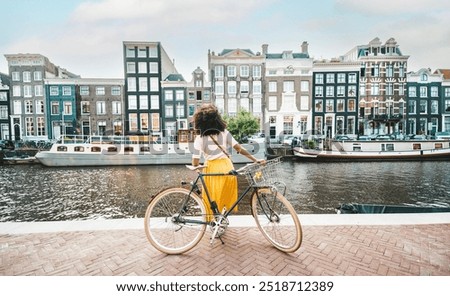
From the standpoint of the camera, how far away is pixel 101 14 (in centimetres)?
336

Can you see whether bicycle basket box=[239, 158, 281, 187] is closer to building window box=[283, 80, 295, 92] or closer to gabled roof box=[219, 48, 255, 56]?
gabled roof box=[219, 48, 255, 56]

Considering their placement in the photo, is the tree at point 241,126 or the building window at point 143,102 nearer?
the tree at point 241,126

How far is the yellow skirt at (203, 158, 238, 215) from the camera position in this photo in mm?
2613

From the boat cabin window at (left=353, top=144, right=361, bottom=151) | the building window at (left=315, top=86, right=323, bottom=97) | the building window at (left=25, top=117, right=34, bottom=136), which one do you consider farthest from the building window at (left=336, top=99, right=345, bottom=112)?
the building window at (left=25, top=117, right=34, bottom=136)

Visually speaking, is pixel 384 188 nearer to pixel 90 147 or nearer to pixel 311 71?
pixel 90 147

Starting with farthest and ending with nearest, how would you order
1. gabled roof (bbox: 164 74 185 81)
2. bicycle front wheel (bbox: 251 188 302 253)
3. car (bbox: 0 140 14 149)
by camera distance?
gabled roof (bbox: 164 74 185 81) → car (bbox: 0 140 14 149) → bicycle front wheel (bbox: 251 188 302 253)

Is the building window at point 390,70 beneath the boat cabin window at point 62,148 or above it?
above

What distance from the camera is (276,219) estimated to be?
2654 mm

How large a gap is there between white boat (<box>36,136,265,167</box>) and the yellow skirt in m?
13.8

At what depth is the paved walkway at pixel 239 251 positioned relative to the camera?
2.28 metres

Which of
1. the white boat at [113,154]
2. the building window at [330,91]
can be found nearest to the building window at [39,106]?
the white boat at [113,154]

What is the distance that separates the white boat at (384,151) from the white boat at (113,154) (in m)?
6.15

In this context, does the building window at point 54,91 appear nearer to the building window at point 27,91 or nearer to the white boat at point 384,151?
the building window at point 27,91

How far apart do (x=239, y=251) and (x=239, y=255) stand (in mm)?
79
